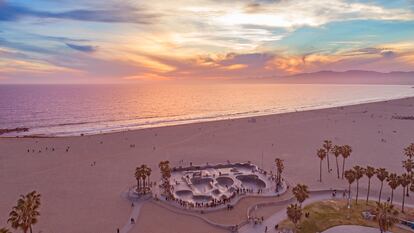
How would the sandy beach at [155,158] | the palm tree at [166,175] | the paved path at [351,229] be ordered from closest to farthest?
the paved path at [351,229] → the sandy beach at [155,158] → the palm tree at [166,175]

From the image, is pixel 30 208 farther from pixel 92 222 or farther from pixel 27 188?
pixel 27 188

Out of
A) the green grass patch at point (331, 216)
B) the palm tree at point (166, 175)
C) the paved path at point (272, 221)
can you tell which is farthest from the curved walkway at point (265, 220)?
the palm tree at point (166, 175)

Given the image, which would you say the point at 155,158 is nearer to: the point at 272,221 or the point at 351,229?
the point at 272,221

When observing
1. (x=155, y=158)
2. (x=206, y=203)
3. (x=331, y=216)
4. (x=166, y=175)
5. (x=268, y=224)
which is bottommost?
(x=268, y=224)

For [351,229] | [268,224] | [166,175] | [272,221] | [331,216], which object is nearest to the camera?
[351,229]


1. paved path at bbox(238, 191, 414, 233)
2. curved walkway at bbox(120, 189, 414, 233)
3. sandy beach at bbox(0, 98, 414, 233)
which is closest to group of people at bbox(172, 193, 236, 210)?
curved walkway at bbox(120, 189, 414, 233)

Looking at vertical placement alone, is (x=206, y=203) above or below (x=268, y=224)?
above

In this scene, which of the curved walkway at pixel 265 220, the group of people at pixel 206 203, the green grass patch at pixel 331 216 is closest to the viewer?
the green grass patch at pixel 331 216

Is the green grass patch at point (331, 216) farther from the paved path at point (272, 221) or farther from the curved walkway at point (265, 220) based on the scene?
the curved walkway at point (265, 220)

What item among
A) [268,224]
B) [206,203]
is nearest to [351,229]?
[268,224]
